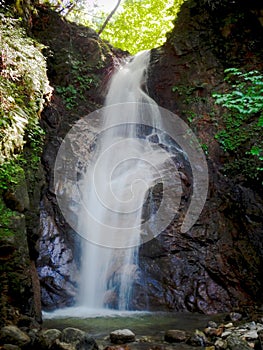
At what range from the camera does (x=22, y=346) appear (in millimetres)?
3373

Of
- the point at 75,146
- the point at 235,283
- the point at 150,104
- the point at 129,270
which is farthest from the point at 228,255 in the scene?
the point at 150,104

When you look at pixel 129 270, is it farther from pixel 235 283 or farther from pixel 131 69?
pixel 131 69

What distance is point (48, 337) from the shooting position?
3654 mm

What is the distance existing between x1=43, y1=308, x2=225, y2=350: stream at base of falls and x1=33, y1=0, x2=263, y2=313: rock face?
0.47 metres

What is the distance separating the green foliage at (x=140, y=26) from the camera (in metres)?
17.2

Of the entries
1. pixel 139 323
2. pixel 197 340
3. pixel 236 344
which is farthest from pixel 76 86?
pixel 236 344

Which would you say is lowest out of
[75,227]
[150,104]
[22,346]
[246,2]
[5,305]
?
[22,346]

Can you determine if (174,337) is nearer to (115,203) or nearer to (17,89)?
(115,203)

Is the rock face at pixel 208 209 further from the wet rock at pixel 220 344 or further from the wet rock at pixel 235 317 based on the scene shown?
the wet rock at pixel 220 344

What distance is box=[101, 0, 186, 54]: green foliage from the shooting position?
17203mm

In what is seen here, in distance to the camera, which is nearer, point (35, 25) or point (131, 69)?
point (35, 25)

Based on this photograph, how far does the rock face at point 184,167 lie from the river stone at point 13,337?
7.76ft

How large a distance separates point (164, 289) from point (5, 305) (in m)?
3.38

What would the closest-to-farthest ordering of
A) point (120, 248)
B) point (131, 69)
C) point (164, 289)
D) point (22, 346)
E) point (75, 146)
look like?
point (22, 346) → point (164, 289) → point (120, 248) → point (75, 146) → point (131, 69)
